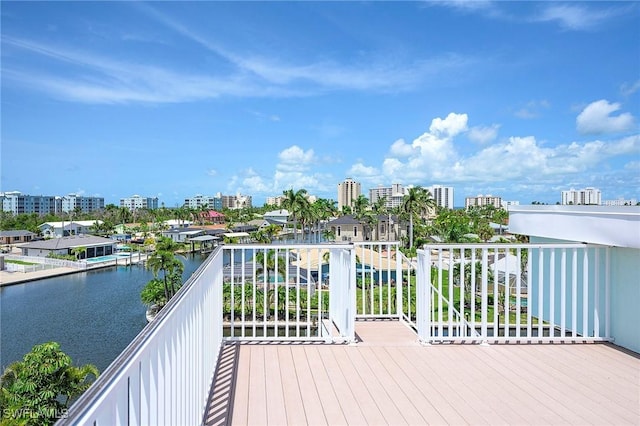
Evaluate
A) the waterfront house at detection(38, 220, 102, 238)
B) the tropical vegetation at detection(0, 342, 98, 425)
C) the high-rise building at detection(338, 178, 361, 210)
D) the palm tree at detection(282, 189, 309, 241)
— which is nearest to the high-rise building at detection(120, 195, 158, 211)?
the high-rise building at detection(338, 178, 361, 210)

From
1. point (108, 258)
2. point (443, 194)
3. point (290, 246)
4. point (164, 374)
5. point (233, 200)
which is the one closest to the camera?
point (164, 374)

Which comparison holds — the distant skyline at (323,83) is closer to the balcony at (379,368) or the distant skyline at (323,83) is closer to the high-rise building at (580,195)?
the high-rise building at (580,195)

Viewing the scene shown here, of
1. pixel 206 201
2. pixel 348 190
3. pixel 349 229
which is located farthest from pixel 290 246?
pixel 206 201

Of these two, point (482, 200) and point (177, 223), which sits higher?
point (482, 200)

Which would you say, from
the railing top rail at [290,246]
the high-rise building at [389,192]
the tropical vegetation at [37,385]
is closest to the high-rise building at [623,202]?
the railing top rail at [290,246]

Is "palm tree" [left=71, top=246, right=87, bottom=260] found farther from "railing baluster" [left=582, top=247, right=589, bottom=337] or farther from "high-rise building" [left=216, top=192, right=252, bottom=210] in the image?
"high-rise building" [left=216, top=192, right=252, bottom=210]

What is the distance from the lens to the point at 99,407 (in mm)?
802

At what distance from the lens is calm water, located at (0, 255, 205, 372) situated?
1816 cm

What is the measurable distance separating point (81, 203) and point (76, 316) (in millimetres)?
118746

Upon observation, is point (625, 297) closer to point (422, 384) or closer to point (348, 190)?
point (422, 384)

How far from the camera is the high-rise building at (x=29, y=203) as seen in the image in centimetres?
10181

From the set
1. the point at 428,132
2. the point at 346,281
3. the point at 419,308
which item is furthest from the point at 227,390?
the point at 428,132

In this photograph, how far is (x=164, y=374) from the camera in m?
1.45

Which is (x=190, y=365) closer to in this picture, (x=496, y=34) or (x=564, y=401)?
(x=564, y=401)
